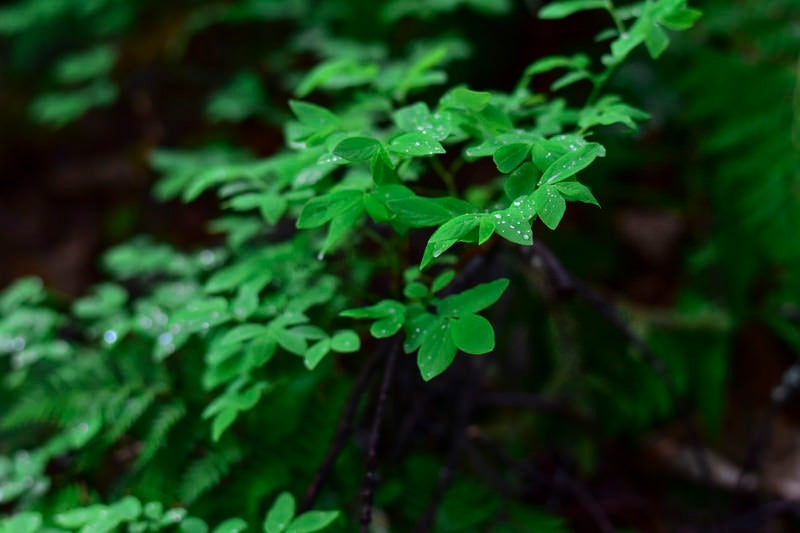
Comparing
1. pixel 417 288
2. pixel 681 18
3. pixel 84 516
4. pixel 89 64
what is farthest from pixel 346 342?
pixel 89 64

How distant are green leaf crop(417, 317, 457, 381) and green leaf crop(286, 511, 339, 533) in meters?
0.33

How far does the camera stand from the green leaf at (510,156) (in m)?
1.12

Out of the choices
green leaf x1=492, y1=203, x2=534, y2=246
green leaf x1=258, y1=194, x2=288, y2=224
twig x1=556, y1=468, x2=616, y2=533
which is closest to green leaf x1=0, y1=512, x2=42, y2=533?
green leaf x1=258, y1=194, x2=288, y2=224

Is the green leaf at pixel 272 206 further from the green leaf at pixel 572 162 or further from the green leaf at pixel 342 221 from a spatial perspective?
the green leaf at pixel 572 162

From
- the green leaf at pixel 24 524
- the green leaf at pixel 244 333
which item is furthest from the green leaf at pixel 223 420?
the green leaf at pixel 24 524

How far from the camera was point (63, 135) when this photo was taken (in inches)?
155

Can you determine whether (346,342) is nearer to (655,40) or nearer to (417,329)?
(417,329)

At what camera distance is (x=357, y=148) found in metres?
1.11

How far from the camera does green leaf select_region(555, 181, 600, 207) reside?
1012mm

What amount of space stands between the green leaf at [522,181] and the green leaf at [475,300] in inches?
5.8

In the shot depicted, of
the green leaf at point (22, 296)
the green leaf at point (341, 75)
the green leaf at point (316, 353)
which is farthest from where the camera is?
the green leaf at point (22, 296)

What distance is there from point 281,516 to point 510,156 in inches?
30.0

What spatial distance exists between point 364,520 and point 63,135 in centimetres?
353

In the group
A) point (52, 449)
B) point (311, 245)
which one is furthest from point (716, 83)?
point (52, 449)
